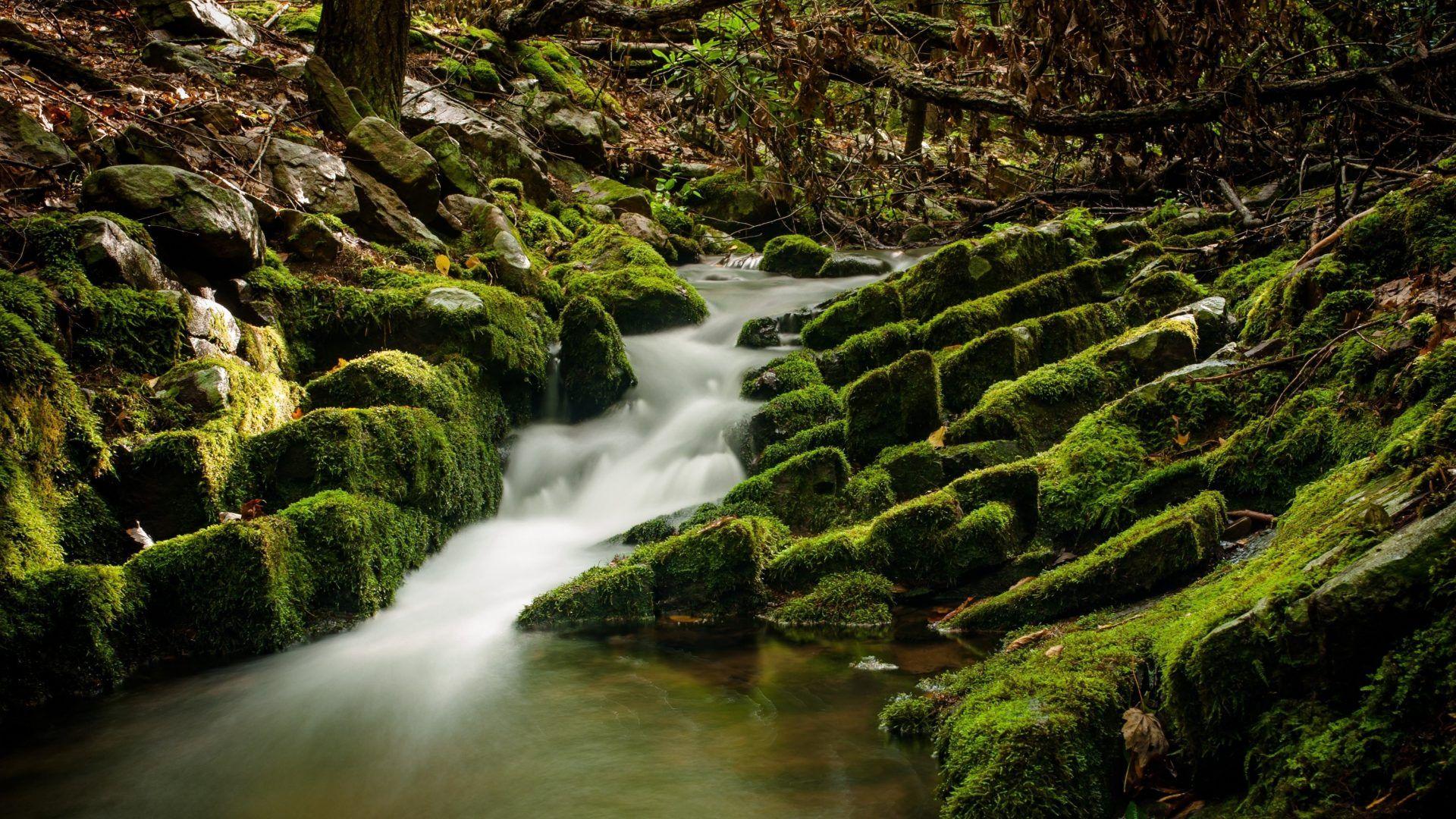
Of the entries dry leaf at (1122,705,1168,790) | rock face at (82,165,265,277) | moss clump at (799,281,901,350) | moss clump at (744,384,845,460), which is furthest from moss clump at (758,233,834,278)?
dry leaf at (1122,705,1168,790)

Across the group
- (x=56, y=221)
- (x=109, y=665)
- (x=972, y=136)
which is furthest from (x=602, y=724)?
(x=56, y=221)

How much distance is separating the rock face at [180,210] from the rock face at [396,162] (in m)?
2.73

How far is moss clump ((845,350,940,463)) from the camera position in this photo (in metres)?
6.35

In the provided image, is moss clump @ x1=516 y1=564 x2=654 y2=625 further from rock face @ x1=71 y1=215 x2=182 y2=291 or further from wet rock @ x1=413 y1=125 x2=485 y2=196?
wet rock @ x1=413 y1=125 x2=485 y2=196

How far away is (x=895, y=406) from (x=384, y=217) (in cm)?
528

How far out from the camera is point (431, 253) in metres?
8.20

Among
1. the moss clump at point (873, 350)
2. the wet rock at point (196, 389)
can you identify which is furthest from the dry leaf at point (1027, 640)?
the wet rock at point (196, 389)

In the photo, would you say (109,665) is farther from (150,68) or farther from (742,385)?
(150,68)

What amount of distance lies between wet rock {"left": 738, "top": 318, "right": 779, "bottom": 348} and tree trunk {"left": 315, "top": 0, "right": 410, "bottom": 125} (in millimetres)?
4751

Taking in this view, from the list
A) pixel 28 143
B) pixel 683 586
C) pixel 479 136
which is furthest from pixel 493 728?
pixel 479 136

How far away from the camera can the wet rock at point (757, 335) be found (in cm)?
943

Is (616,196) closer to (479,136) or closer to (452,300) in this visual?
(479,136)

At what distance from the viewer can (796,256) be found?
11.9 m

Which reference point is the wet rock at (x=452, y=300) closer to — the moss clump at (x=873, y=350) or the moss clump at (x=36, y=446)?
the moss clump at (x=36, y=446)
